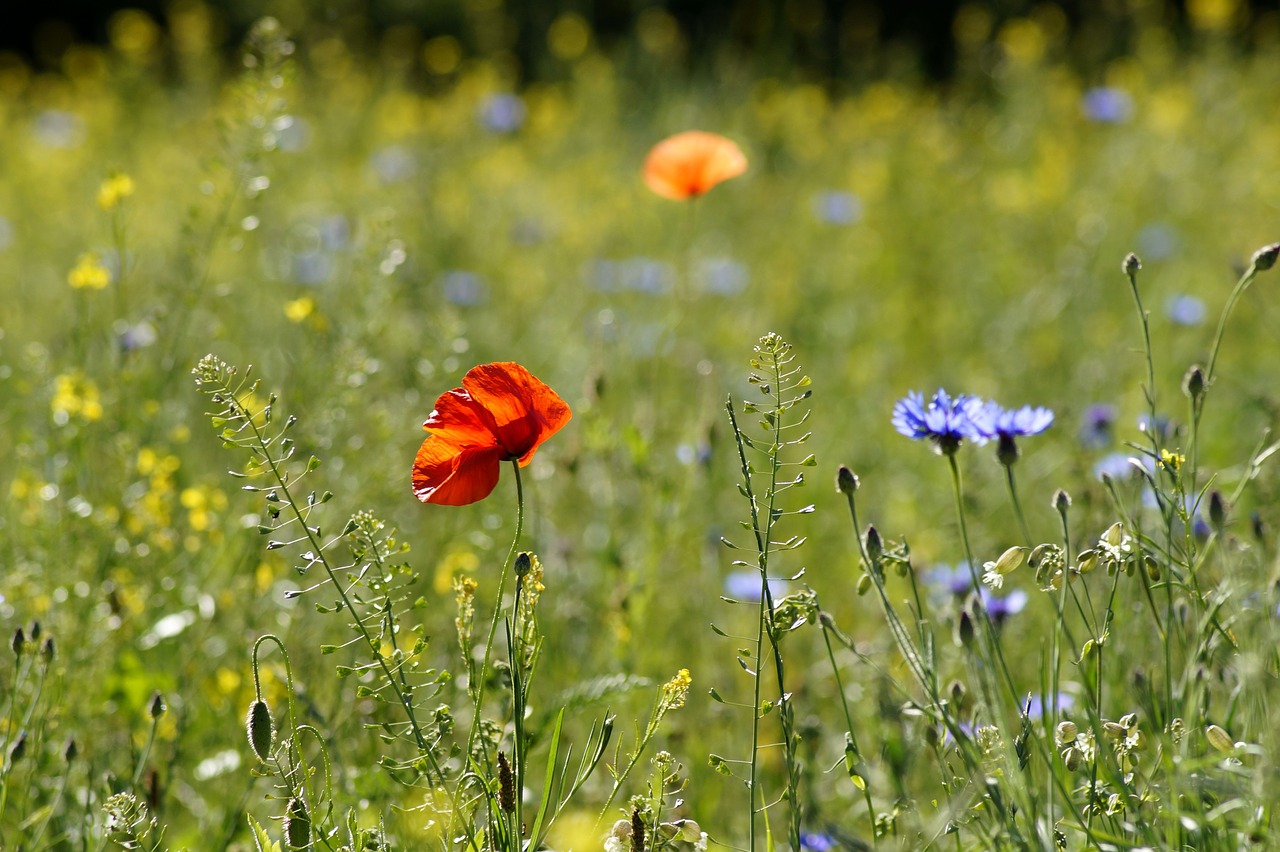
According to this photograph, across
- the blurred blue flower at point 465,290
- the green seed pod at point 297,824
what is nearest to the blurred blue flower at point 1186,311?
the blurred blue flower at point 465,290

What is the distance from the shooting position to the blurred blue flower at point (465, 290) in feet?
11.3

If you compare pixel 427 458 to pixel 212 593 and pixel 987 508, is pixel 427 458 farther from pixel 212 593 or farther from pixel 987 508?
pixel 987 508

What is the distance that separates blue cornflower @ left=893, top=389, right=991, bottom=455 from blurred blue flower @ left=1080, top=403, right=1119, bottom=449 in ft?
3.29

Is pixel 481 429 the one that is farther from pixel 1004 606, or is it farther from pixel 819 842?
pixel 1004 606

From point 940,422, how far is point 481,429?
43 centimetres

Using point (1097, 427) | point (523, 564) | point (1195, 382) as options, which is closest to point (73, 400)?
point (523, 564)

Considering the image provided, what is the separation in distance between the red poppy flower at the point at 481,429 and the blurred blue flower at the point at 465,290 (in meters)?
2.40

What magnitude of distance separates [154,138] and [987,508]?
465 cm

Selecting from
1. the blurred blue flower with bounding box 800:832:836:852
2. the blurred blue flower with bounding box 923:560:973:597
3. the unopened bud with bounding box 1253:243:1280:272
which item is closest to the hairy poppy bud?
the blurred blue flower with bounding box 800:832:836:852

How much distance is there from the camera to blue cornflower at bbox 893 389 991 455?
3.79ft

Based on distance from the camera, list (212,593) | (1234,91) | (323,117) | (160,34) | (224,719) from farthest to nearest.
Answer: (160,34)
(323,117)
(1234,91)
(212,593)
(224,719)

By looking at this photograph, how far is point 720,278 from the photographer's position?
11.6 ft

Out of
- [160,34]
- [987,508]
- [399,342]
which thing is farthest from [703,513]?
[160,34]

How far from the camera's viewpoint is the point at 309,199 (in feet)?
15.3
